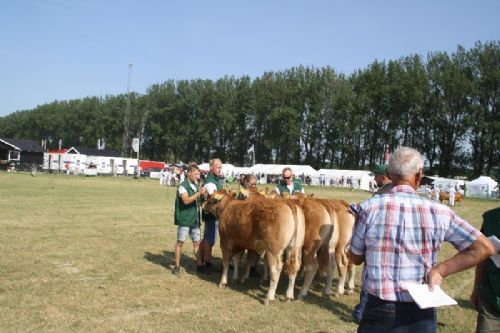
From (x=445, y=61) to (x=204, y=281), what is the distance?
6533cm

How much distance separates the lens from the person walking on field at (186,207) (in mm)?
8242

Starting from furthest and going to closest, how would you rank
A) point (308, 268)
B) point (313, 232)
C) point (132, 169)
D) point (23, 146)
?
point (23, 146) → point (132, 169) → point (308, 268) → point (313, 232)

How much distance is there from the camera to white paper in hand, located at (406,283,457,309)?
2.63m

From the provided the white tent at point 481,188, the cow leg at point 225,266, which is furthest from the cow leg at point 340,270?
the white tent at point 481,188

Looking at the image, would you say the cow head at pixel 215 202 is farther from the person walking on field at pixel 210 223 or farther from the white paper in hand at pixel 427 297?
the white paper in hand at pixel 427 297

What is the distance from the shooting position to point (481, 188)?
48.9 metres

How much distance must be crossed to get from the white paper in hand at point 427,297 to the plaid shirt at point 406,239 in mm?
73

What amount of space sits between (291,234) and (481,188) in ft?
160

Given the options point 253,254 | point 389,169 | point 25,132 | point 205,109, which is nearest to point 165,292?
point 253,254

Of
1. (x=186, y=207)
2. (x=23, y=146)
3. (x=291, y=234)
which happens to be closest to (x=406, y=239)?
(x=291, y=234)

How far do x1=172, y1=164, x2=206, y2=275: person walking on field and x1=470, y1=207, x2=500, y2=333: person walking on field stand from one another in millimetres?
5337

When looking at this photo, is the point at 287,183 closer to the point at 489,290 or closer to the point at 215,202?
the point at 215,202

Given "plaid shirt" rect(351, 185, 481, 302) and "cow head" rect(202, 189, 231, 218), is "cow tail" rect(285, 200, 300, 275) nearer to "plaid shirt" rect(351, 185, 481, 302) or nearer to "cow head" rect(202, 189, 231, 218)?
"cow head" rect(202, 189, 231, 218)

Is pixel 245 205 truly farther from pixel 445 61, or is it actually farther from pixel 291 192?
pixel 445 61
